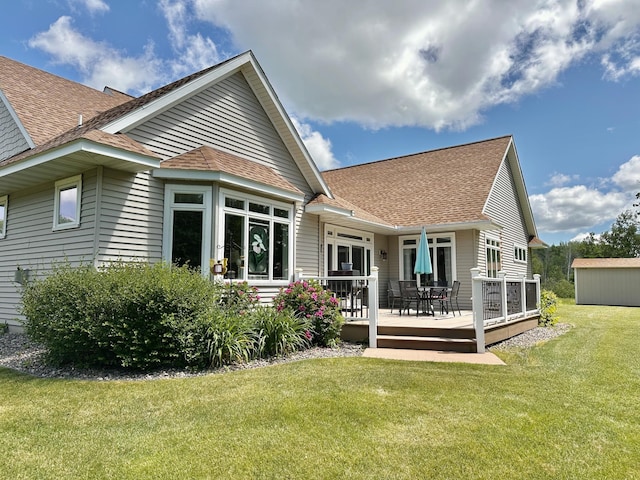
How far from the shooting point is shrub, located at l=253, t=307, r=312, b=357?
6.84m

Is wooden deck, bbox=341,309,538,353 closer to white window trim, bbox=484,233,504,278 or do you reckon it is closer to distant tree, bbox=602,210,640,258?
white window trim, bbox=484,233,504,278

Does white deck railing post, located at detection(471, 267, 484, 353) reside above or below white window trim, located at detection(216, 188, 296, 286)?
below

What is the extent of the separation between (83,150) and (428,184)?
43.1ft

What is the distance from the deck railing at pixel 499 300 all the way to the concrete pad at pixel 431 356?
0.49 meters

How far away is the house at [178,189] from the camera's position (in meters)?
7.26

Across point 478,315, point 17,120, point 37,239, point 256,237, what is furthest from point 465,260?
point 17,120

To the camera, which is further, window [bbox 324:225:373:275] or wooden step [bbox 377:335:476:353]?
window [bbox 324:225:373:275]

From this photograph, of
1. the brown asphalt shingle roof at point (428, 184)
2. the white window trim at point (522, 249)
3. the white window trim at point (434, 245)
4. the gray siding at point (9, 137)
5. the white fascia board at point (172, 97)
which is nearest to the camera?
the white fascia board at point (172, 97)

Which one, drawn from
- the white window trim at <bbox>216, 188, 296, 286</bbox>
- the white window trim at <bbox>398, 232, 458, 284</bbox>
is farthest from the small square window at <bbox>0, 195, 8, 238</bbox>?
the white window trim at <bbox>398, 232, 458, 284</bbox>

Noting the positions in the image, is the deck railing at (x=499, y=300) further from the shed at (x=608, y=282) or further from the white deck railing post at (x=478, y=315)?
the shed at (x=608, y=282)

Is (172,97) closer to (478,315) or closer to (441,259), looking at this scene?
(478,315)

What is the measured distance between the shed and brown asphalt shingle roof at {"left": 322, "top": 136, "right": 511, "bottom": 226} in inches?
523

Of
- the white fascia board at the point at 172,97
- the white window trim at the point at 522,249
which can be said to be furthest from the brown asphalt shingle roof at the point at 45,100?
the white window trim at the point at 522,249

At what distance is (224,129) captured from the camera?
9.55m
